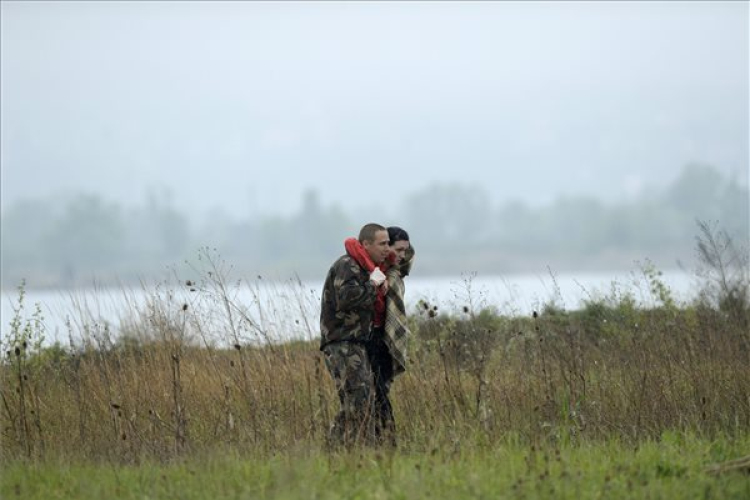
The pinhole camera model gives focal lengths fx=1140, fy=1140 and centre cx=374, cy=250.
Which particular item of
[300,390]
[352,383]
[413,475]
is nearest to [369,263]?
[352,383]

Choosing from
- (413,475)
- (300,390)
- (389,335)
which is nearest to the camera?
(413,475)

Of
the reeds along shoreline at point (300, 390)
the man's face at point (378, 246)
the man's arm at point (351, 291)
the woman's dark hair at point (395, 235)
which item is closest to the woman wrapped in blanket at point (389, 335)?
the woman's dark hair at point (395, 235)

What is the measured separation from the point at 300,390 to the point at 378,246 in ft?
9.84

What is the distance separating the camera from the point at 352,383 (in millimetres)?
8828

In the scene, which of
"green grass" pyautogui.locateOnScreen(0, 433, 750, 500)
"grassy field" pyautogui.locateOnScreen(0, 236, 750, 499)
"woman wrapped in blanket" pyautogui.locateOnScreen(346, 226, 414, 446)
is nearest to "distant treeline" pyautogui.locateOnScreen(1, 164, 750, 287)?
"grassy field" pyautogui.locateOnScreen(0, 236, 750, 499)

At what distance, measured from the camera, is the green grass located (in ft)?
24.0

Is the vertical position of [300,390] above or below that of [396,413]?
above

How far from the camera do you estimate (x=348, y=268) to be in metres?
8.77

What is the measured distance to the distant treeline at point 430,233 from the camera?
366ft

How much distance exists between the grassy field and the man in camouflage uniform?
400 millimetres

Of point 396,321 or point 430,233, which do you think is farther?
point 430,233

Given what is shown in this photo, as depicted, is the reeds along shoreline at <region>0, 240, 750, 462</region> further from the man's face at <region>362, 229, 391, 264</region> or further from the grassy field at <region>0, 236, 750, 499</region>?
the man's face at <region>362, 229, 391, 264</region>

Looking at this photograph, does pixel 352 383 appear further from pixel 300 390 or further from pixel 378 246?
pixel 300 390

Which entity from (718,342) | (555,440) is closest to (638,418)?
(555,440)
